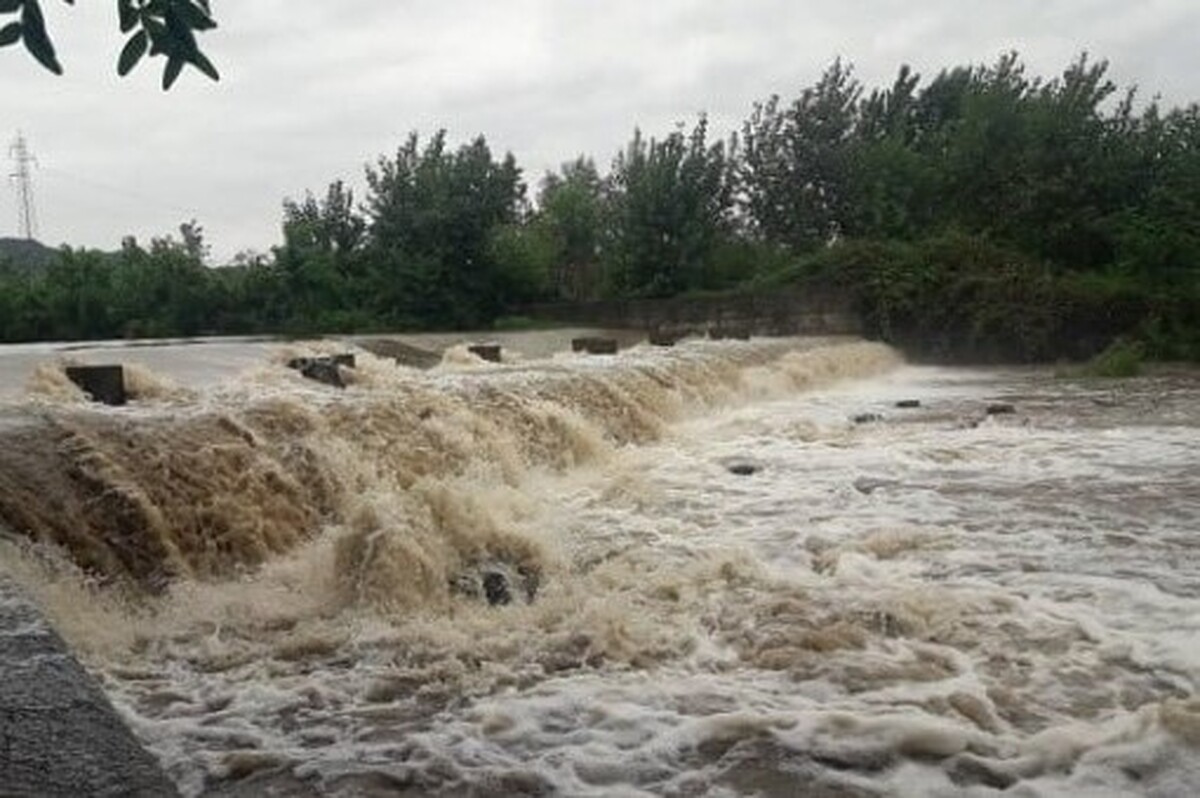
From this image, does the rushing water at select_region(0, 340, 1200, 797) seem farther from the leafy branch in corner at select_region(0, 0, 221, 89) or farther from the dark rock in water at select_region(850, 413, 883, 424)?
the dark rock in water at select_region(850, 413, 883, 424)

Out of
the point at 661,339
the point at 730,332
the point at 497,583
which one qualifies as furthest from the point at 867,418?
the point at 730,332

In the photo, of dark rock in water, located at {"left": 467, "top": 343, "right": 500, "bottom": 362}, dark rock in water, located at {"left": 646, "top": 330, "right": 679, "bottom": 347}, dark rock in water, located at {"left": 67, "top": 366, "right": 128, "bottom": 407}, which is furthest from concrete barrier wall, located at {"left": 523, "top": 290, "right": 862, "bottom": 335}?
dark rock in water, located at {"left": 67, "top": 366, "right": 128, "bottom": 407}

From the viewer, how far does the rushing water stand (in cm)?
340

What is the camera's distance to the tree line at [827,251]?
23266mm

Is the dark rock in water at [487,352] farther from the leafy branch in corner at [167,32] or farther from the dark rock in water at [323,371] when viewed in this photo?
the leafy branch in corner at [167,32]

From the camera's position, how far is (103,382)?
25.0ft

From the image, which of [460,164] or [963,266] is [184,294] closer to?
[460,164]

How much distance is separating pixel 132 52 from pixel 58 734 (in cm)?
147

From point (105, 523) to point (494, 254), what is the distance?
22.4m

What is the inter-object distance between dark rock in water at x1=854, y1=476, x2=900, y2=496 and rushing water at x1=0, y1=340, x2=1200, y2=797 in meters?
0.04

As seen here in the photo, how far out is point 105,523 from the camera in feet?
17.0

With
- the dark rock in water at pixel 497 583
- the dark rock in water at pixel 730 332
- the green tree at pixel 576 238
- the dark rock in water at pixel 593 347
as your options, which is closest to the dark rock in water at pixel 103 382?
the dark rock in water at pixel 497 583

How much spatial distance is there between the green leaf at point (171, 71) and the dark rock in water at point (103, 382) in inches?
240

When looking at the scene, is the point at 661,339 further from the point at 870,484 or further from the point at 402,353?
the point at 870,484
